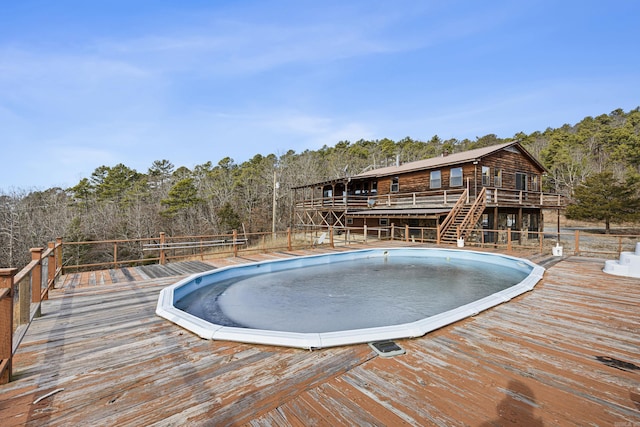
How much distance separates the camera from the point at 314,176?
35.3 m

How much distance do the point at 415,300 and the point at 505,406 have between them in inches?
203

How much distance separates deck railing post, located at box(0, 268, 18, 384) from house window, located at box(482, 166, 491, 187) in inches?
792

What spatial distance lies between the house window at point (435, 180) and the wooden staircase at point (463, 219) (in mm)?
2665

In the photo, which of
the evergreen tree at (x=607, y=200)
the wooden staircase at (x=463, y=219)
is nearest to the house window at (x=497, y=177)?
the wooden staircase at (x=463, y=219)

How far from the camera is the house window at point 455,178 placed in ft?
60.1

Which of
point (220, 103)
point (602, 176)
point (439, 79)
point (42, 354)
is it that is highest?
point (439, 79)

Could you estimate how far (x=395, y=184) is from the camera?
22.4 meters

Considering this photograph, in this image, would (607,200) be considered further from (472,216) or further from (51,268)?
(51,268)

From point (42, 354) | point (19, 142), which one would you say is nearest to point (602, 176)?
point (42, 354)

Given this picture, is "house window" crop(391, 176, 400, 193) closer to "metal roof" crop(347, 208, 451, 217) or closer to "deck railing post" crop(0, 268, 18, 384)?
"metal roof" crop(347, 208, 451, 217)

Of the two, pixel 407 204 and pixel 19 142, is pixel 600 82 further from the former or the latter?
pixel 19 142

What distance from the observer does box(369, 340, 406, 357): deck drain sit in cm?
326

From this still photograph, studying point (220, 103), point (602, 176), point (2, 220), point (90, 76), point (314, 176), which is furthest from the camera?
point (314, 176)

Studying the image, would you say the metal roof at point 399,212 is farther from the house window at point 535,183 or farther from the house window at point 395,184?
the house window at point 535,183
